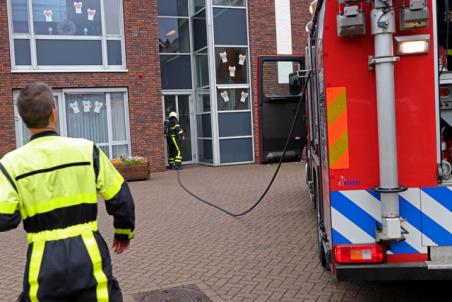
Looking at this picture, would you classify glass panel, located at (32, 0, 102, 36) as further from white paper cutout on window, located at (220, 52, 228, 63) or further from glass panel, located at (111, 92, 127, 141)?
white paper cutout on window, located at (220, 52, 228, 63)

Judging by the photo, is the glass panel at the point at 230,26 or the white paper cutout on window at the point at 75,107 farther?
the glass panel at the point at 230,26

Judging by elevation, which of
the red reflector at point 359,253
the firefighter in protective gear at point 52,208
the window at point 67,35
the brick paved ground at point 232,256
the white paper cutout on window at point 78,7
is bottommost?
the brick paved ground at point 232,256

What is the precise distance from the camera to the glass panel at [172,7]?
1806 centimetres

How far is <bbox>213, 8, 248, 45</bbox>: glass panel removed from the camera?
17.6m

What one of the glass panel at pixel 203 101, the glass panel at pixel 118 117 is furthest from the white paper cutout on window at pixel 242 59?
the glass panel at pixel 118 117

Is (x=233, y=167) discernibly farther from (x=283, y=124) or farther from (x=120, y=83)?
(x=283, y=124)

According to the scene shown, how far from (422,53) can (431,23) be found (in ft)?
0.68

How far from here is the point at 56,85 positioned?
15.1 meters

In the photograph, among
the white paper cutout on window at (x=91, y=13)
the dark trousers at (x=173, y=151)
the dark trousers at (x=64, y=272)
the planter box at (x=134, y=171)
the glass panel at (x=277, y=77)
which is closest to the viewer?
the dark trousers at (x=64, y=272)

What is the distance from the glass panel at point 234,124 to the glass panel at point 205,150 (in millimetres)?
638

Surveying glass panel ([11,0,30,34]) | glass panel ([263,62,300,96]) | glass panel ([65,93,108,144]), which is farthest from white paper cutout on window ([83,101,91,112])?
glass panel ([263,62,300,96])

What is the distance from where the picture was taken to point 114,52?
52.5 feet

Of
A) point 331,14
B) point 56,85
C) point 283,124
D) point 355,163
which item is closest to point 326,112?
→ point 355,163

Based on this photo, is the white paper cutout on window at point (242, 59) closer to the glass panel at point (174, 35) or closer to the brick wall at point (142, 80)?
the glass panel at point (174, 35)
